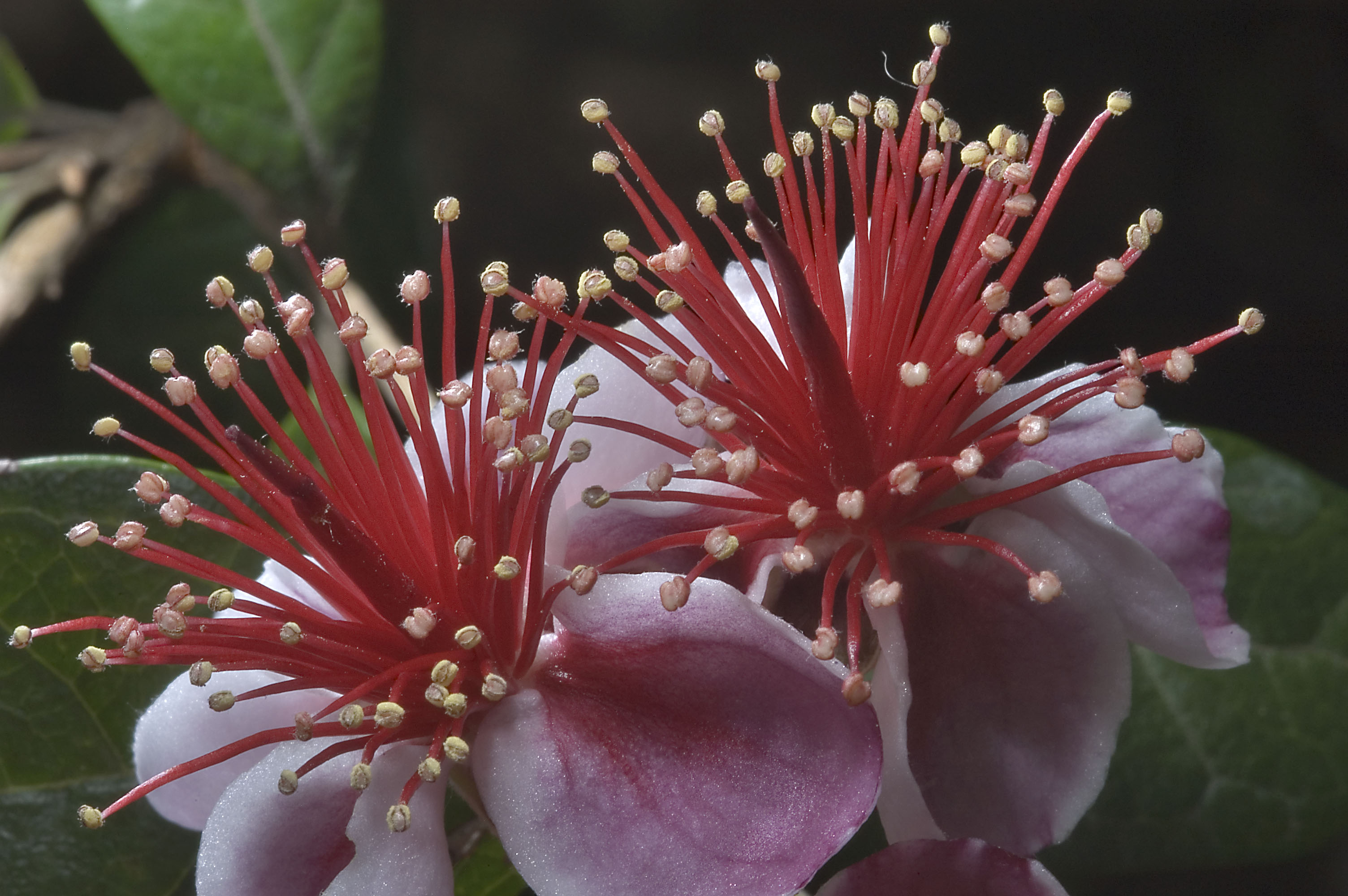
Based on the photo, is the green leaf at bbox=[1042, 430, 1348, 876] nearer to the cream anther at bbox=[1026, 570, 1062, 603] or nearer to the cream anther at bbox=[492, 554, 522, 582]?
the cream anther at bbox=[1026, 570, 1062, 603]

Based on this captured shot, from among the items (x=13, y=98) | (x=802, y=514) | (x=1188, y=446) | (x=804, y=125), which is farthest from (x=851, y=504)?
(x=13, y=98)

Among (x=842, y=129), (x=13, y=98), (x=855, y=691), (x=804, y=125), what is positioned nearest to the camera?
(x=855, y=691)

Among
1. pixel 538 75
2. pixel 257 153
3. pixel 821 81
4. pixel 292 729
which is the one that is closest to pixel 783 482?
pixel 292 729

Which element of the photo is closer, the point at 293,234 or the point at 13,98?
the point at 293,234

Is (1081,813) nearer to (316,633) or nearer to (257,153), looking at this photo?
(316,633)

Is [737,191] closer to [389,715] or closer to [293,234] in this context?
[293,234]

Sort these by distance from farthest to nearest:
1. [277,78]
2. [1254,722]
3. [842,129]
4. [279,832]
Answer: [277,78], [1254,722], [842,129], [279,832]
